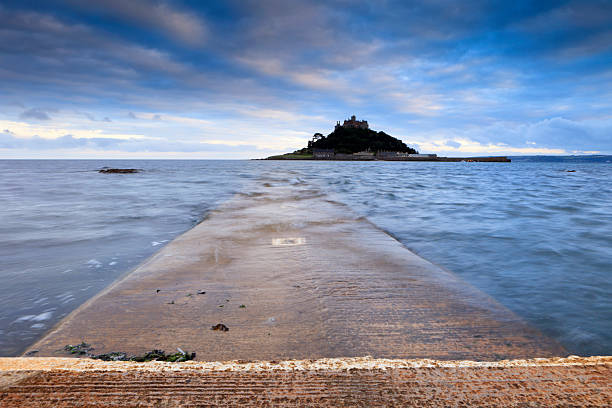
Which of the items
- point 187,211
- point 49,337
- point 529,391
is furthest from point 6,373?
point 187,211

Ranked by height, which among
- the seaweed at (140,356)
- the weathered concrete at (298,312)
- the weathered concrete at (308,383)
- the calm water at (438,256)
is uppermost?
the weathered concrete at (308,383)

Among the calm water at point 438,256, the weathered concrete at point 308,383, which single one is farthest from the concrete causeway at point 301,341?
the calm water at point 438,256

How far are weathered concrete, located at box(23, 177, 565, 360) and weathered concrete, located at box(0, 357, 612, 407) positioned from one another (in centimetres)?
58

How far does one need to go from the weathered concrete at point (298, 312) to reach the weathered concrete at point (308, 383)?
1.90 ft

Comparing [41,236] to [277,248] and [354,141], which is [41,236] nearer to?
[277,248]

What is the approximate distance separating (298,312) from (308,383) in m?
1.32

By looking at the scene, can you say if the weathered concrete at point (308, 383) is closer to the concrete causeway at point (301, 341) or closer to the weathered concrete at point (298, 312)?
the concrete causeway at point (301, 341)

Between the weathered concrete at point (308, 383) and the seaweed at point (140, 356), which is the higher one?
the weathered concrete at point (308, 383)

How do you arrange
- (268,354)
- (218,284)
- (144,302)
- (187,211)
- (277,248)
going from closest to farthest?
(268,354)
(144,302)
(218,284)
(277,248)
(187,211)

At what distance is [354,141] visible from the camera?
167 m

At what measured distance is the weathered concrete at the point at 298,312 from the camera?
7.31 feet

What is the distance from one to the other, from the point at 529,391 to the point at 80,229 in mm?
8827

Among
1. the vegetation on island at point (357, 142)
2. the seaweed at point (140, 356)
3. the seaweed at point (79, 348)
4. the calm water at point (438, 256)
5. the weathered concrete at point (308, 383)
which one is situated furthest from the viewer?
the vegetation on island at point (357, 142)

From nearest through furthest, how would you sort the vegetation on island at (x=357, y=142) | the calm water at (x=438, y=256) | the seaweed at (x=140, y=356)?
the seaweed at (x=140, y=356) → the calm water at (x=438, y=256) → the vegetation on island at (x=357, y=142)
